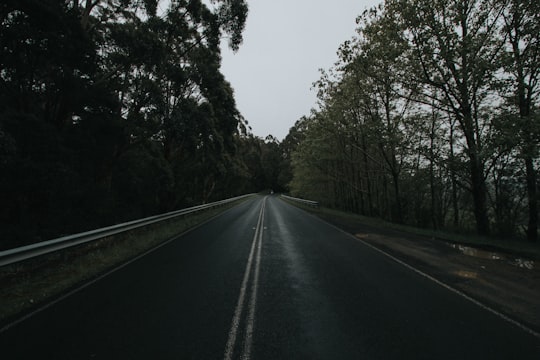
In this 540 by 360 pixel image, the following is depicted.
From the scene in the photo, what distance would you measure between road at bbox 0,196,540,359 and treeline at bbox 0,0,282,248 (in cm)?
550

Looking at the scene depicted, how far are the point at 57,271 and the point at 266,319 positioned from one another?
601 centimetres

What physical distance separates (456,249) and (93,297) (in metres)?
11.0

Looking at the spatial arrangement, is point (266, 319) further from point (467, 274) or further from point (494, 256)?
point (494, 256)

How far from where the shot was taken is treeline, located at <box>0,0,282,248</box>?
8.59m

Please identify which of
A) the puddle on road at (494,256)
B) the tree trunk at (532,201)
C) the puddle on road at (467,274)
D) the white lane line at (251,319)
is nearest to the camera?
the white lane line at (251,319)

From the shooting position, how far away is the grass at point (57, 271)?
471 cm

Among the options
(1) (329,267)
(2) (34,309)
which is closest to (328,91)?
(1) (329,267)

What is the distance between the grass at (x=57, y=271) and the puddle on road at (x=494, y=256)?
36.7 feet

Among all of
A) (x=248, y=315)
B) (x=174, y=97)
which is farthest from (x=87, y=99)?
(x=248, y=315)

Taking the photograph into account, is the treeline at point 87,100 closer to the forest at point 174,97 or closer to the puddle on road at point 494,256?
the forest at point 174,97

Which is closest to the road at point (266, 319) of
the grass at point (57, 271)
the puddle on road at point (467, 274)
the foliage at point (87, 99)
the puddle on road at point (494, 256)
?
the grass at point (57, 271)

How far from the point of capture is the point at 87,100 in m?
11.5

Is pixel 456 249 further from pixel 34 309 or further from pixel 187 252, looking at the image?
pixel 34 309

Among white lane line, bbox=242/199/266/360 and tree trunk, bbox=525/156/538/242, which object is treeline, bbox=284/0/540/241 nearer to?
tree trunk, bbox=525/156/538/242
